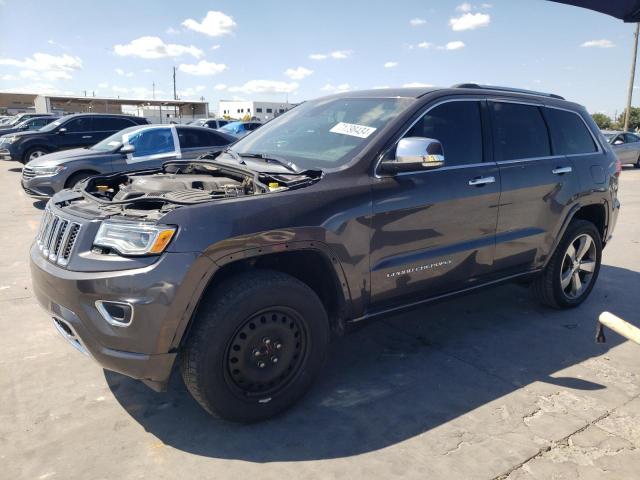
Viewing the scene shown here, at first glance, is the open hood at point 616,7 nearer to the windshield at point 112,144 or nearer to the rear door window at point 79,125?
the windshield at point 112,144

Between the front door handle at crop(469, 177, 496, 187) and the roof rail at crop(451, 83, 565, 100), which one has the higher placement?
the roof rail at crop(451, 83, 565, 100)

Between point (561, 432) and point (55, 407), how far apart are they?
113 inches

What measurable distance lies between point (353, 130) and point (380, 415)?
5.90 ft

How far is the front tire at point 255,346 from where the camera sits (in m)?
2.54

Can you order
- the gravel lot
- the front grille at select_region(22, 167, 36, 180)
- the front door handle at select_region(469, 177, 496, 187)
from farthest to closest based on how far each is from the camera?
the front grille at select_region(22, 167, 36, 180) → the front door handle at select_region(469, 177, 496, 187) → the gravel lot

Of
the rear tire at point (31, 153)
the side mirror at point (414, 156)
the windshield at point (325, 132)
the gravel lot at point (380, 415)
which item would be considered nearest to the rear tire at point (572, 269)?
the gravel lot at point (380, 415)

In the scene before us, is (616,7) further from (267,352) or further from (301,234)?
(267,352)

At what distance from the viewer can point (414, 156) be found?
298 centimetres

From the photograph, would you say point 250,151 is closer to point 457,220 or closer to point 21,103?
point 457,220

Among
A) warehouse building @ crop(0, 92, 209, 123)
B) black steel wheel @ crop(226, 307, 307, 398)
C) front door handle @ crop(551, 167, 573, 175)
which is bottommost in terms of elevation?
black steel wheel @ crop(226, 307, 307, 398)

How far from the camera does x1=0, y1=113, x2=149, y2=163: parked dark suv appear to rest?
13.3 m

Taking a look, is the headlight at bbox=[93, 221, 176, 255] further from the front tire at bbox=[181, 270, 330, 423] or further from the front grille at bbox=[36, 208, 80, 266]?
the front tire at bbox=[181, 270, 330, 423]

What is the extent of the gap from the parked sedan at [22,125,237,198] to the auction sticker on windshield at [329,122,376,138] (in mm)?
5718

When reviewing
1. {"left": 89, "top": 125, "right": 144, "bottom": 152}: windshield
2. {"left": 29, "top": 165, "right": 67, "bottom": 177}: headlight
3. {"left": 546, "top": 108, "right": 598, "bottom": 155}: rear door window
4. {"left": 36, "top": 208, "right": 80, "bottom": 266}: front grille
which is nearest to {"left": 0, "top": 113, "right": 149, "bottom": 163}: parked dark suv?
{"left": 89, "top": 125, "right": 144, "bottom": 152}: windshield
